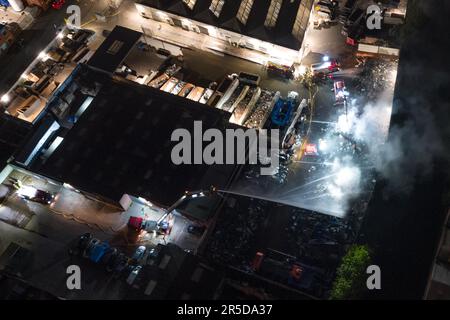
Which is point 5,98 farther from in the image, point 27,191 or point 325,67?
point 325,67

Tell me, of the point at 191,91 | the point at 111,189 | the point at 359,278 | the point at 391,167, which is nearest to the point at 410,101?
the point at 391,167

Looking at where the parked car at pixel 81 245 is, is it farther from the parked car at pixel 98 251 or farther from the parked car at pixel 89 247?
the parked car at pixel 98 251

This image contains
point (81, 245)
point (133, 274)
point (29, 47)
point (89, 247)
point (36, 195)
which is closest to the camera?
point (133, 274)

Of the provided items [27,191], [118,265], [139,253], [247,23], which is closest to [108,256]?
[118,265]

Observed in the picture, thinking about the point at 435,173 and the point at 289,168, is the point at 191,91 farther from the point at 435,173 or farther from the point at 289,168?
the point at 435,173

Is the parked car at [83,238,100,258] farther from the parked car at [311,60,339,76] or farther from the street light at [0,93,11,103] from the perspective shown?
the parked car at [311,60,339,76]
